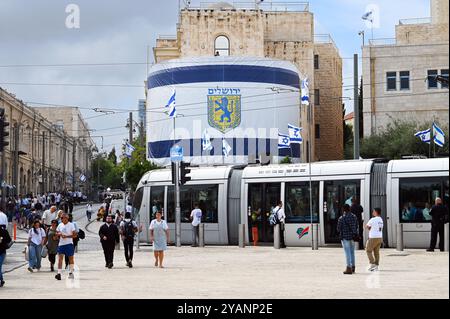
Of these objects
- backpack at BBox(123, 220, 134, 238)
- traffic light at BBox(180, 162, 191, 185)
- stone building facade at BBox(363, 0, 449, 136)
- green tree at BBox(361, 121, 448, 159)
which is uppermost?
stone building facade at BBox(363, 0, 449, 136)

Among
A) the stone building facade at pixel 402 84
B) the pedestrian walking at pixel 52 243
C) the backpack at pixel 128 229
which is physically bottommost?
the pedestrian walking at pixel 52 243

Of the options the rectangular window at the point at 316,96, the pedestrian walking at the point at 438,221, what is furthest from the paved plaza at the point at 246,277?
the rectangular window at the point at 316,96

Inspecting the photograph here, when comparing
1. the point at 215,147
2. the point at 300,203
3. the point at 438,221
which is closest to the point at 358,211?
the point at 438,221

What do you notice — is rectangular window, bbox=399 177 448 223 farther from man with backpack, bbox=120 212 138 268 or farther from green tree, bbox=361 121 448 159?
green tree, bbox=361 121 448 159

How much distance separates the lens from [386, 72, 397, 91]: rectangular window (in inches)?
2559

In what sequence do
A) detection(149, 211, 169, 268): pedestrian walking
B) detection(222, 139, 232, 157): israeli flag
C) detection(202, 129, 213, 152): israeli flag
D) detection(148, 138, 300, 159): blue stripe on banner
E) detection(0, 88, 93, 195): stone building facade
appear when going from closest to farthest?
detection(149, 211, 169, 268): pedestrian walking < detection(202, 129, 213, 152): israeli flag < detection(222, 139, 232, 157): israeli flag < detection(148, 138, 300, 159): blue stripe on banner < detection(0, 88, 93, 195): stone building facade

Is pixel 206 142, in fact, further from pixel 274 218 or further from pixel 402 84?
pixel 274 218

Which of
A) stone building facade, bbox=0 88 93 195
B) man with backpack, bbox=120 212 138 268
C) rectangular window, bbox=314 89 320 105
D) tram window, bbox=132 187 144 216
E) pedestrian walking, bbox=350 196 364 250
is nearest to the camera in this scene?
man with backpack, bbox=120 212 138 268

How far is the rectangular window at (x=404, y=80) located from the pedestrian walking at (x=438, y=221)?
122 feet

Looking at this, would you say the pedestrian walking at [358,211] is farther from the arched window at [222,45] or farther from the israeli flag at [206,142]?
the arched window at [222,45]

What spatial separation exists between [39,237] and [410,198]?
41.4 ft

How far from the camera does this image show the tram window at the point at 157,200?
3744cm

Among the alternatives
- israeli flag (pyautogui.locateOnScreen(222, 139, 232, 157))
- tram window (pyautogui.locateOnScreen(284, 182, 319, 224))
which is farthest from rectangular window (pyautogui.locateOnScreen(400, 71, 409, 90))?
tram window (pyautogui.locateOnScreen(284, 182, 319, 224))

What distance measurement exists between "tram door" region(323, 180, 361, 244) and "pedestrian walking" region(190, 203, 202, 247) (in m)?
5.73
